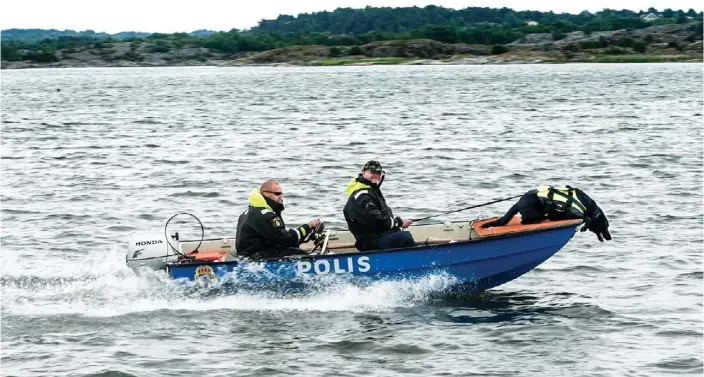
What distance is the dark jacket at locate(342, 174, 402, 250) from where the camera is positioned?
1520cm

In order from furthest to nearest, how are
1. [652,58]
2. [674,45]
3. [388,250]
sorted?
[674,45], [652,58], [388,250]

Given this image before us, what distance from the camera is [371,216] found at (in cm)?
1522

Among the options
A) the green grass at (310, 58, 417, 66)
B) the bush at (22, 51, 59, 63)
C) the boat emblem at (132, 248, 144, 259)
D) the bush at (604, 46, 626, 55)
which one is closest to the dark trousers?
the boat emblem at (132, 248, 144, 259)

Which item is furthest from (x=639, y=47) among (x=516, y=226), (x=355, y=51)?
(x=516, y=226)

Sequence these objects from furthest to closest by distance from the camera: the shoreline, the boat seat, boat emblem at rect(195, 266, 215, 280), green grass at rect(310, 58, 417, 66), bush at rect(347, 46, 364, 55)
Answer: bush at rect(347, 46, 364, 55) → green grass at rect(310, 58, 417, 66) → the shoreline → the boat seat → boat emblem at rect(195, 266, 215, 280)

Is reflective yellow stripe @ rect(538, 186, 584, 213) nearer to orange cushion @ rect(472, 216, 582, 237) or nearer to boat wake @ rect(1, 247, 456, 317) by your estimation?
orange cushion @ rect(472, 216, 582, 237)

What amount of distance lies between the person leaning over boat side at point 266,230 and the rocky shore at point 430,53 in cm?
11542

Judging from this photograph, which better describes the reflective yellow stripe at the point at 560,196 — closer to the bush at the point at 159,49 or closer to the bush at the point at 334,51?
the bush at the point at 334,51

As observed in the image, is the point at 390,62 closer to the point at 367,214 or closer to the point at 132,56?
the point at 132,56

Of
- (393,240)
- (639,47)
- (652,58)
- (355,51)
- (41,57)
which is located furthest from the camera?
(41,57)

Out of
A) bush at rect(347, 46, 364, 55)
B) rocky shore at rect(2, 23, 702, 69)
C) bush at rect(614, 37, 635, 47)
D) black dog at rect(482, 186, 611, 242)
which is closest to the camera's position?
black dog at rect(482, 186, 611, 242)

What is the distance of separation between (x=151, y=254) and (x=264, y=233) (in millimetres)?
1733

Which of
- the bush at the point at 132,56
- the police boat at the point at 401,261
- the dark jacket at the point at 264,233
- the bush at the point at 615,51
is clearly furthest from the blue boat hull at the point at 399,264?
the bush at the point at 132,56

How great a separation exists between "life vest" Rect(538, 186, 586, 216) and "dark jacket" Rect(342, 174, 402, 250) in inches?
85.2
